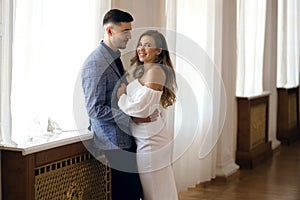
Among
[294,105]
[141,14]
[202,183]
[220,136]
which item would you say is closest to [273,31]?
[294,105]

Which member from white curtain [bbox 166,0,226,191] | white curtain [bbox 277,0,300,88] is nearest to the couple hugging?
white curtain [bbox 166,0,226,191]

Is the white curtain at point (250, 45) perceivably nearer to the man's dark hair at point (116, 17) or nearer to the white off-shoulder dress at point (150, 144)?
the white off-shoulder dress at point (150, 144)

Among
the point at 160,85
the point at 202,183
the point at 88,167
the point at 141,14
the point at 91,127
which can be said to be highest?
the point at 141,14

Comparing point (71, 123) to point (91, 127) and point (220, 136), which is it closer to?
point (91, 127)

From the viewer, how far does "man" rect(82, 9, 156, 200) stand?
11.5ft

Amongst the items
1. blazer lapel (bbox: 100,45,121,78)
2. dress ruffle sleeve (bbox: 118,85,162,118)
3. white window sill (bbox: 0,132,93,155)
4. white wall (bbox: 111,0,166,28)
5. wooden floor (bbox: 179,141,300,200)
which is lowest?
wooden floor (bbox: 179,141,300,200)

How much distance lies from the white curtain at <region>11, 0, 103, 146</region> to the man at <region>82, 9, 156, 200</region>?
263mm

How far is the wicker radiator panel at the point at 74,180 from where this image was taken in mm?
3304

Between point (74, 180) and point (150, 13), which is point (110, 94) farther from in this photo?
point (150, 13)

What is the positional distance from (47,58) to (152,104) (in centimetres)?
74

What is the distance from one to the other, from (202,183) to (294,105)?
441 centimetres

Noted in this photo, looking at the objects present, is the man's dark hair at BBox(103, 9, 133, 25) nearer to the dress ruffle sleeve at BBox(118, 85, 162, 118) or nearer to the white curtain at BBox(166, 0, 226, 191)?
the dress ruffle sleeve at BBox(118, 85, 162, 118)

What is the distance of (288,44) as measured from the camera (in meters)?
9.59

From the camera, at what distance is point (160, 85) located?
3637 millimetres
